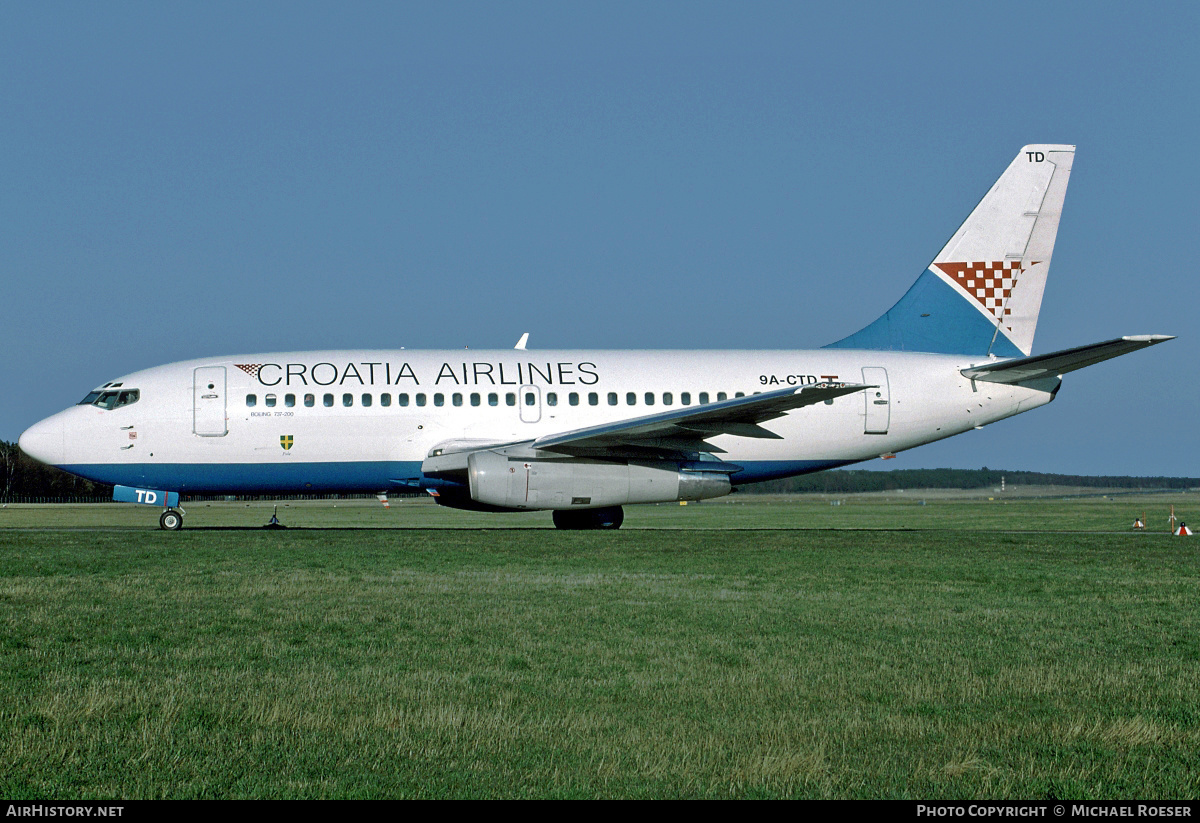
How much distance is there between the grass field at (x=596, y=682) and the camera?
5.18 m

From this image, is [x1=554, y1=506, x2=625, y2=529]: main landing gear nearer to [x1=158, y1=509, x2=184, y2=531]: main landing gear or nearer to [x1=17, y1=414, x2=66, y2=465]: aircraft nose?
[x1=158, y1=509, x2=184, y2=531]: main landing gear

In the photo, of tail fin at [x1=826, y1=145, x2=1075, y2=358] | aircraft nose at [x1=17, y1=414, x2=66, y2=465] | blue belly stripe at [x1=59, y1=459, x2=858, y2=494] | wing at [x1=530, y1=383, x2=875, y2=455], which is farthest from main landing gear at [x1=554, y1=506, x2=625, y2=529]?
aircraft nose at [x1=17, y1=414, x2=66, y2=465]

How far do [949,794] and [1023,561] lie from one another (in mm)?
11342

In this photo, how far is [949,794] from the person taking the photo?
16.3ft

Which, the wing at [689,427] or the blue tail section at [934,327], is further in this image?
the blue tail section at [934,327]

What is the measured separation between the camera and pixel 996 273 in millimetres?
25953

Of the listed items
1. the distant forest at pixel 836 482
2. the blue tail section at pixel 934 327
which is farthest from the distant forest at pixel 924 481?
the blue tail section at pixel 934 327

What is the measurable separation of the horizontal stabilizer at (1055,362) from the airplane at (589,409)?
0.21ft

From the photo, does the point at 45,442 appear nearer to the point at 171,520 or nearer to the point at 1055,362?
the point at 171,520

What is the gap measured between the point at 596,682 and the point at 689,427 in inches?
590

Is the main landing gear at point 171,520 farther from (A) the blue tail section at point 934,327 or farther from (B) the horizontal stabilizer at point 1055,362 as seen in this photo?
(B) the horizontal stabilizer at point 1055,362

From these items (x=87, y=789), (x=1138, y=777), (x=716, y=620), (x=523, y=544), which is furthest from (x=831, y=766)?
(x=523, y=544)

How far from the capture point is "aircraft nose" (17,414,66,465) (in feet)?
76.0

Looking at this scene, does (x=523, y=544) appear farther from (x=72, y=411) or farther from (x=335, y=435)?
(x=72, y=411)
